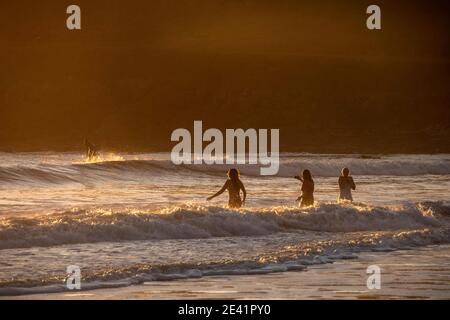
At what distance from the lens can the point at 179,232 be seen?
20.2 metres

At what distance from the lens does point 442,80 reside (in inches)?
4550

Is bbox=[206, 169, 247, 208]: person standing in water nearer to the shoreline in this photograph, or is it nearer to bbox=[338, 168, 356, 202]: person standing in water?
bbox=[338, 168, 356, 202]: person standing in water

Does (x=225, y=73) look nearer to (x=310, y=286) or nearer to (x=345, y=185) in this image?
(x=345, y=185)

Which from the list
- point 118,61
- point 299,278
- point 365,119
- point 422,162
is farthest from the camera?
point 118,61

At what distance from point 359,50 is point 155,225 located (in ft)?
347

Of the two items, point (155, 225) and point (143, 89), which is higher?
point (143, 89)

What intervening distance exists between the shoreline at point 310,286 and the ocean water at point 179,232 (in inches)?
14.7

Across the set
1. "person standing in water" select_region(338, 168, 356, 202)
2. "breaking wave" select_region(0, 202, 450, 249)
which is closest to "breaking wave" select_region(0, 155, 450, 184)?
"person standing in water" select_region(338, 168, 356, 202)

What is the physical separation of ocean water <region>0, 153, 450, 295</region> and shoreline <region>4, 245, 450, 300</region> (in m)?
0.37

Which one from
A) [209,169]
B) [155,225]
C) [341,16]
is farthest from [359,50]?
[155,225]

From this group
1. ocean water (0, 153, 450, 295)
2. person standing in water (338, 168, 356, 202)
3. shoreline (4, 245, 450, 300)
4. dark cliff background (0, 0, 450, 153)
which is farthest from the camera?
dark cliff background (0, 0, 450, 153)

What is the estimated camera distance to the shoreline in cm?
1336

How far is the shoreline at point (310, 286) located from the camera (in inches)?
526
